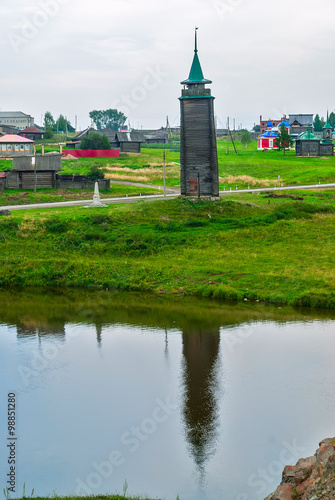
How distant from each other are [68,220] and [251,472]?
27.5 meters

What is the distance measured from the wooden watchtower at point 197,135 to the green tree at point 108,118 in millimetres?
130713

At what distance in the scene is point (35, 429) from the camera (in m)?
17.0

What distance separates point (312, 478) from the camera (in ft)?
38.5

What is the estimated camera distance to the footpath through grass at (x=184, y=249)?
30.6m

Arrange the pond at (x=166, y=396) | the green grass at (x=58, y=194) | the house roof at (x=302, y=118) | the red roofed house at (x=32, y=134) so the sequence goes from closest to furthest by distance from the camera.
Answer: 1. the pond at (x=166, y=396)
2. the green grass at (x=58, y=194)
3. the red roofed house at (x=32, y=134)
4. the house roof at (x=302, y=118)

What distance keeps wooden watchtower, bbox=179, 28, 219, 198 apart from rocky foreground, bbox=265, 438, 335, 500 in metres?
32.3

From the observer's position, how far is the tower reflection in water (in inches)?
631

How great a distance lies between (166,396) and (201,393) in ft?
3.60

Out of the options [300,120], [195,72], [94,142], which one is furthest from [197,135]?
[300,120]

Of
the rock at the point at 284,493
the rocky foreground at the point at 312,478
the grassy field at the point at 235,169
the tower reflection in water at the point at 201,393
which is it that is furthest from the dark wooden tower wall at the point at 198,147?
the rock at the point at 284,493

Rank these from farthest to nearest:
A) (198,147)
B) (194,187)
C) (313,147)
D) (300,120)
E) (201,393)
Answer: (300,120), (313,147), (194,187), (198,147), (201,393)

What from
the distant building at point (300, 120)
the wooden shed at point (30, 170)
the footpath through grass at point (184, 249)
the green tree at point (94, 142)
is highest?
the distant building at point (300, 120)

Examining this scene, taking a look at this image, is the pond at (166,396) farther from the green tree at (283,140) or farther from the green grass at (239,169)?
the green tree at (283,140)

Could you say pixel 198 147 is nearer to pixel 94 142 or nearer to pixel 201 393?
pixel 201 393
